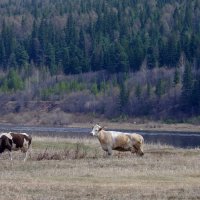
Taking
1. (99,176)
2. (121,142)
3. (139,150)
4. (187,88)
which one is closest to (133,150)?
(139,150)

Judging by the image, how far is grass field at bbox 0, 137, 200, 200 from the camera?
25.1 meters

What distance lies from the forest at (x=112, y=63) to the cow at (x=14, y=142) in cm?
8360

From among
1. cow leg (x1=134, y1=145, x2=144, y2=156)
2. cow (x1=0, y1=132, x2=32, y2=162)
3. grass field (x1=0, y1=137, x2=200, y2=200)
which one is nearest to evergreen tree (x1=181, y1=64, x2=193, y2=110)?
grass field (x1=0, y1=137, x2=200, y2=200)

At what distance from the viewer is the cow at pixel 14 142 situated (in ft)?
122

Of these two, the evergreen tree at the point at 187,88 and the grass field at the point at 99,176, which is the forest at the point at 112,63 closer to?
the evergreen tree at the point at 187,88

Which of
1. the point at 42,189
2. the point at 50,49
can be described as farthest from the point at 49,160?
the point at 50,49

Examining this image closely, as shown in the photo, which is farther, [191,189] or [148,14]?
[148,14]

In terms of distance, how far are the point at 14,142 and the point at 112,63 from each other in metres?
117

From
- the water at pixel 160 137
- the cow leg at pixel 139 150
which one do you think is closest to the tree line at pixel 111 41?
the water at pixel 160 137

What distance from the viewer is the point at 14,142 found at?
123 ft

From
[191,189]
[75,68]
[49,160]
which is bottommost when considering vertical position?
[75,68]

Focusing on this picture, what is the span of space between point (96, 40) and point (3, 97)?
3690 centimetres

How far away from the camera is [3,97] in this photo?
5605 inches

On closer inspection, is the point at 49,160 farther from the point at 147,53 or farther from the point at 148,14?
the point at 148,14
